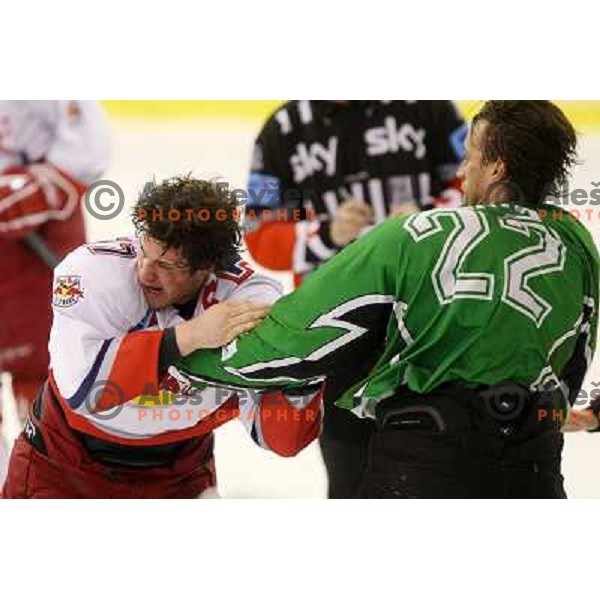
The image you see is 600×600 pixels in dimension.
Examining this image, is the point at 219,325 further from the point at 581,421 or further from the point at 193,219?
the point at 581,421

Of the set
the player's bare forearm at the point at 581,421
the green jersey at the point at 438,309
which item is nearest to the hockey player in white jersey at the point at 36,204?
the green jersey at the point at 438,309

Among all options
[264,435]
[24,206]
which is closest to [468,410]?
[264,435]

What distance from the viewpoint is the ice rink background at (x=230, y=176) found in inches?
81.4

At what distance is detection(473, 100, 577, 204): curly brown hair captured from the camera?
1.79 m

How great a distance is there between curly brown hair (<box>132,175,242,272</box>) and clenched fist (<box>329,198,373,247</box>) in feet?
0.67

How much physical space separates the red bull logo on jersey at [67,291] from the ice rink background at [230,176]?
0.38 feet

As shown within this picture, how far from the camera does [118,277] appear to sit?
1.96m

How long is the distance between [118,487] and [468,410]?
745 millimetres

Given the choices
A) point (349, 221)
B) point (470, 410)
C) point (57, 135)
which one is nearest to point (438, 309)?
point (470, 410)

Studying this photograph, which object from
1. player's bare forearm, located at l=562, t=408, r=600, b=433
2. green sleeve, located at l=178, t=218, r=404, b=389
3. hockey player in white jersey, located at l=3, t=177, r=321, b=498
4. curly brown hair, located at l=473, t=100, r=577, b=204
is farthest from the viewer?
player's bare forearm, located at l=562, t=408, r=600, b=433

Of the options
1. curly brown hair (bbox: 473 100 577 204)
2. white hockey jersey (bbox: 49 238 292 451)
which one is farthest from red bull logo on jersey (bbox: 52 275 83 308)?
curly brown hair (bbox: 473 100 577 204)

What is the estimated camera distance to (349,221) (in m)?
2.12

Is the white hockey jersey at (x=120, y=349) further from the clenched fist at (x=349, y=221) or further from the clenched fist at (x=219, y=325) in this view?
the clenched fist at (x=349, y=221)

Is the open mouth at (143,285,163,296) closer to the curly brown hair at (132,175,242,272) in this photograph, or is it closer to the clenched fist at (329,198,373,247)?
the curly brown hair at (132,175,242,272)
